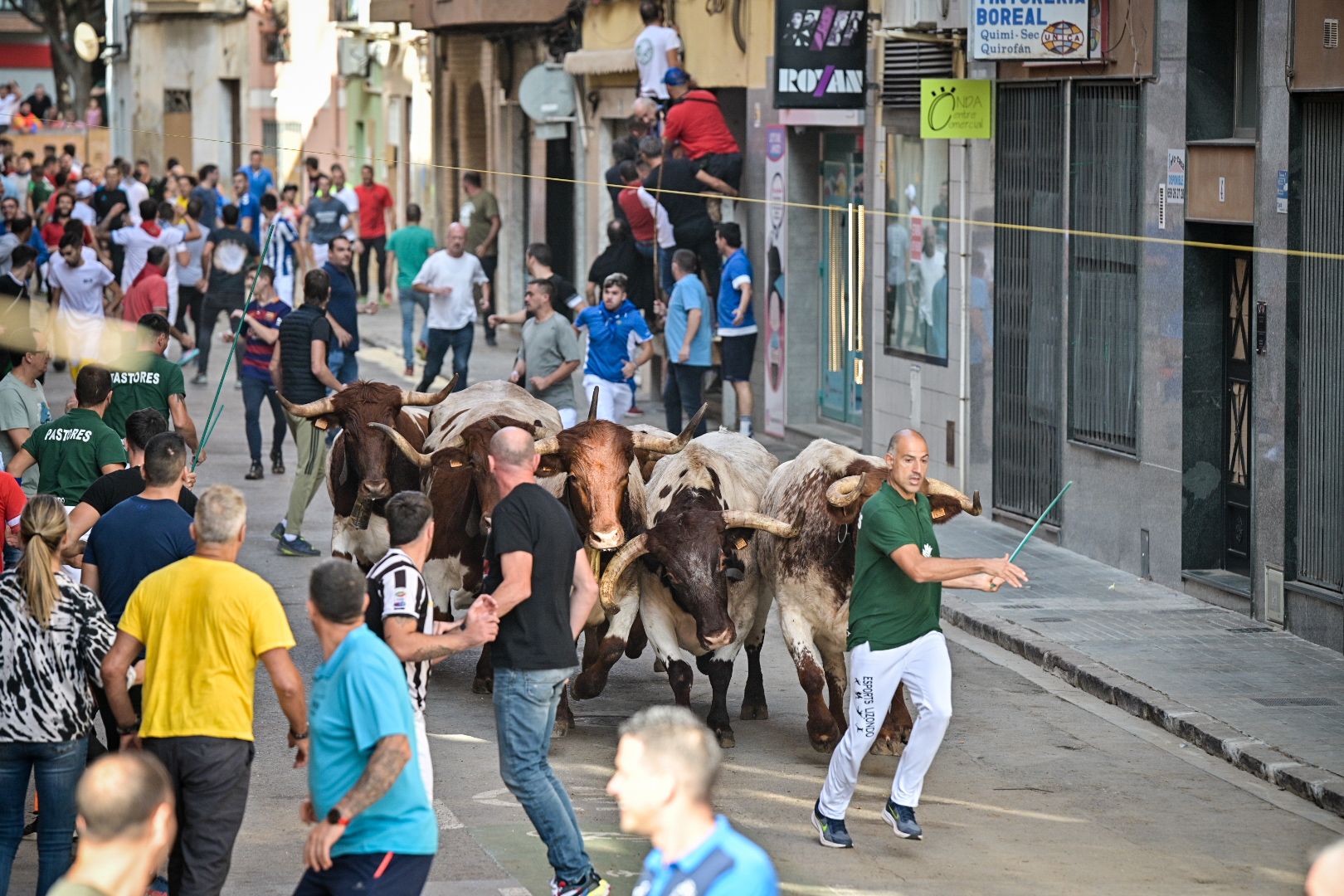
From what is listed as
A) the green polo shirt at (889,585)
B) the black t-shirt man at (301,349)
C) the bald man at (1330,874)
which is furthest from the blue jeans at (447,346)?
the bald man at (1330,874)

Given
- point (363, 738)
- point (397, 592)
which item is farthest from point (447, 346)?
point (363, 738)

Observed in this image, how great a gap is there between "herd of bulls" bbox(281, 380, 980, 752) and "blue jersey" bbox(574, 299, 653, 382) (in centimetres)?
510

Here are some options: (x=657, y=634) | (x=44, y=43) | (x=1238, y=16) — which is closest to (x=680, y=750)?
(x=657, y=634)

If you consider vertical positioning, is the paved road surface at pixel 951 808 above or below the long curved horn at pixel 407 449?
below

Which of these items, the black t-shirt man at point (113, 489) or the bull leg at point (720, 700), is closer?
the black t-shirt man at point (113, 489)

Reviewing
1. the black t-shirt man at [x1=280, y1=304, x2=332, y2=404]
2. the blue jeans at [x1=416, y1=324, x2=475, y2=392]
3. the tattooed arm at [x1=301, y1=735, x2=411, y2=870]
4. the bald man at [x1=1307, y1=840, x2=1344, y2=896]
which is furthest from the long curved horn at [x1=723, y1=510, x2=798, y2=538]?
the blue jeans at [x1=416, y1=324, x2=475, y2=392]

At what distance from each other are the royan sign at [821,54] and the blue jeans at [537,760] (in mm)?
12874

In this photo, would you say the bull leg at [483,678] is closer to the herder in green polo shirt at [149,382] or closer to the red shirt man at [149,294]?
the herder in green polo shirt at [149,382]

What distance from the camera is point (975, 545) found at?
1700 cm

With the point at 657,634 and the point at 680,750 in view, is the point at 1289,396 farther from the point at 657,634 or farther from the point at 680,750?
the point at 680,750

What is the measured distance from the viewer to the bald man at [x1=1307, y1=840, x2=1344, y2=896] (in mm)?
4387

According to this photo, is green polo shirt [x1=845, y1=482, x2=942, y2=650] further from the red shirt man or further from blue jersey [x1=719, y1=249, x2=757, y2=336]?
the red shirt man

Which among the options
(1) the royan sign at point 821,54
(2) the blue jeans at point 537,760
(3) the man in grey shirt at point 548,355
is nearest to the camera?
(2) the blue jeans at point 537,760

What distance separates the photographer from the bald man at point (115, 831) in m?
5.20
